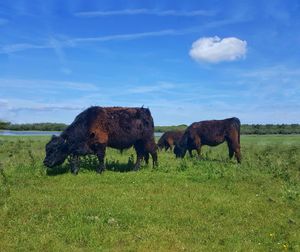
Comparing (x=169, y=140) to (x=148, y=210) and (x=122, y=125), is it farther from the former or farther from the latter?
(x=148, y=210)

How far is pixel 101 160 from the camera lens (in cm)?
1886

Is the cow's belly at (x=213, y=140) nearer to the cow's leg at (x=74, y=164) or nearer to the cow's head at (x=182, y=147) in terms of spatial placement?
the cow's head at (x=182, y=147)

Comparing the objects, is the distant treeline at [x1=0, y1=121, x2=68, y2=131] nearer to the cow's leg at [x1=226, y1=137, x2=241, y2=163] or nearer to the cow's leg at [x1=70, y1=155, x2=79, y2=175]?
the cow's leg at [x1=226, y1=137, x2=241, y2=163]

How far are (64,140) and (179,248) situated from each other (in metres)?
10.2

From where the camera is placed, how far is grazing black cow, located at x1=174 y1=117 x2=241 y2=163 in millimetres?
25969

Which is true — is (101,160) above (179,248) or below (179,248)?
above

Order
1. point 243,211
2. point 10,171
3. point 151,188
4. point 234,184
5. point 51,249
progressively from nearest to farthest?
point 51,249, point 243,211, point 151,188, point 234,184, point 10,171

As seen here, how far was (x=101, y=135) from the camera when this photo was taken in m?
19.2

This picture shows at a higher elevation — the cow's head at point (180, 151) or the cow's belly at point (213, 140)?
the cow's belly at point (213, 140)

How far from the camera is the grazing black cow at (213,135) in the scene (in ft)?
85.2

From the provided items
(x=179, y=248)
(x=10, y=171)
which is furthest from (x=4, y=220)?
(x=10, y=171)

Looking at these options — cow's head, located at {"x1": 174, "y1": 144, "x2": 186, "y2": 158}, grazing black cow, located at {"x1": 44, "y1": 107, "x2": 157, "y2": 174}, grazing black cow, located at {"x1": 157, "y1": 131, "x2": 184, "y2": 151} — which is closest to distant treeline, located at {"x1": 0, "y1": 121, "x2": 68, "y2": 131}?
grazing black cow, located at {"x1": 157, "y1": 131, "x2": 184, "y2": 151}

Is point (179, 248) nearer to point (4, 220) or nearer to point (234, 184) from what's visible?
A: point (4, 220)

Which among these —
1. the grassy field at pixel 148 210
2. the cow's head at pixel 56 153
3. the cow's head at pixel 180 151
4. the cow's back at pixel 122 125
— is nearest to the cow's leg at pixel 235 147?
the cow's head at pixel 180 151
